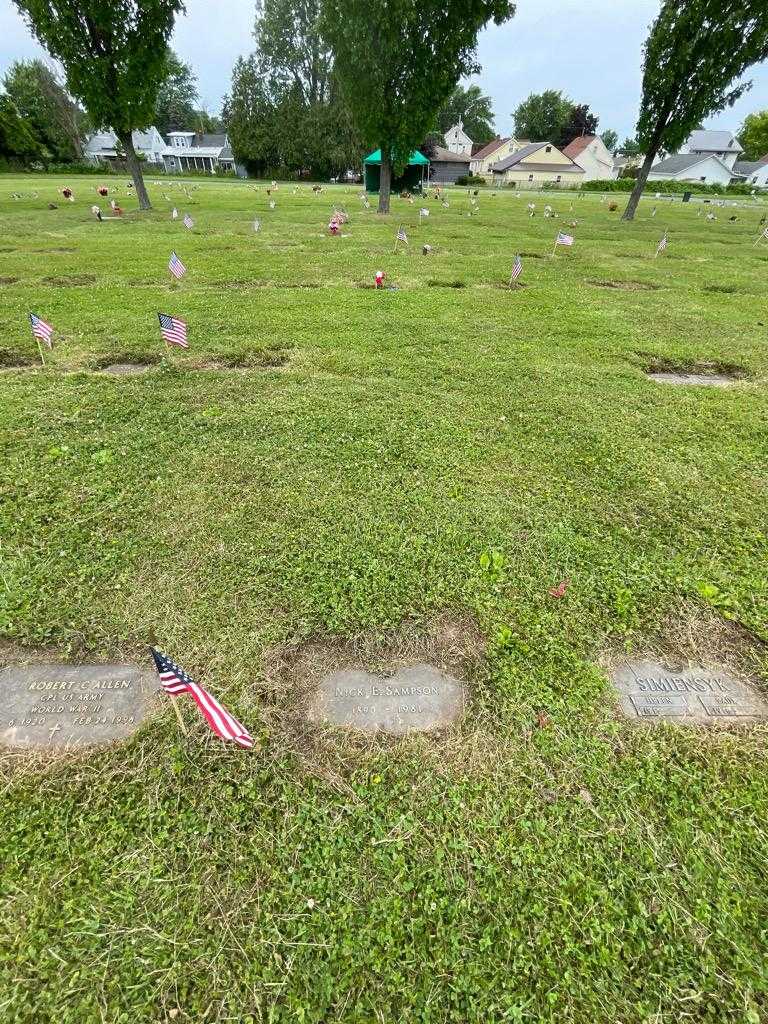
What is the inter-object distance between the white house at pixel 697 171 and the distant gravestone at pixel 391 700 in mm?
75182

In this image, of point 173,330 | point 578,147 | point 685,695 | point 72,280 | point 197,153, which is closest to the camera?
point 685,695

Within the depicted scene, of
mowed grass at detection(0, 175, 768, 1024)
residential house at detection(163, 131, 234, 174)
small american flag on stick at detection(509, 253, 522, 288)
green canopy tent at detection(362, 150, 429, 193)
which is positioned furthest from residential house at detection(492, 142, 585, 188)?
mowed grass at detection(0, 175, 768, 1024)

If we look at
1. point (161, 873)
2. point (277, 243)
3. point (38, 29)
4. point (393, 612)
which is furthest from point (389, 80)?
point (161, 873)

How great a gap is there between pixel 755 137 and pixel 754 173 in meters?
8.68

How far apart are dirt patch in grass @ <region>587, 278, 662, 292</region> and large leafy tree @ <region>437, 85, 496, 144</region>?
85904 millimetres

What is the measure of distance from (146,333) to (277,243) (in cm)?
858

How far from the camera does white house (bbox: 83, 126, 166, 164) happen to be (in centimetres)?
6053

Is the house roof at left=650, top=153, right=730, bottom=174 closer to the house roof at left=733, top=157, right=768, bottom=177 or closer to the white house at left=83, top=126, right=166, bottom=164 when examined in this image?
the house roof at left=733, top=157, right=768, bottom=177

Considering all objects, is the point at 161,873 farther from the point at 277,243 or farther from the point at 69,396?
the point at 277,243

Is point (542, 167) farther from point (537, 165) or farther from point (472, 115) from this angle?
point (472, 115)

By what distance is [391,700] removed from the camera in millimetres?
2451

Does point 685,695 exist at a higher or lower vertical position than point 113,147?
lower

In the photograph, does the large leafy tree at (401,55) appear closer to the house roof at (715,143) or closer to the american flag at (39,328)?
the american flag at (39,328)

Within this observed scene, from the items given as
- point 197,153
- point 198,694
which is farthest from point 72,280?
point 197,153
